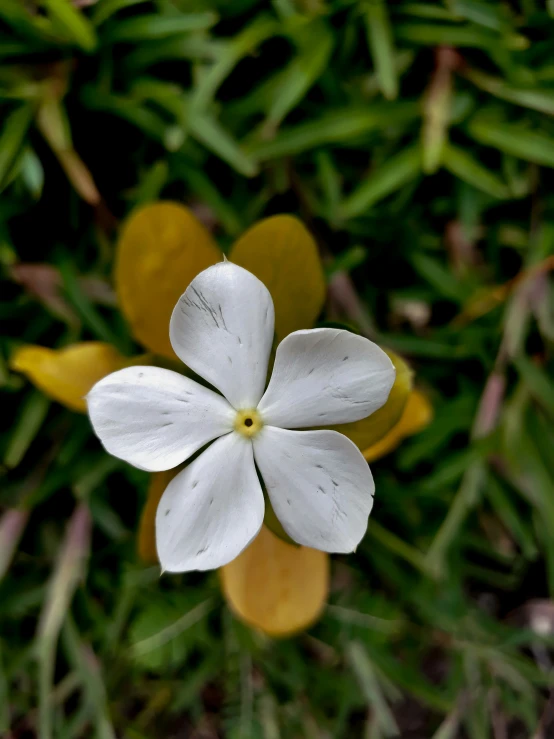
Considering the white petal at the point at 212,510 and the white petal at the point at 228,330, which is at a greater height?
the white petal at the point at 228,330

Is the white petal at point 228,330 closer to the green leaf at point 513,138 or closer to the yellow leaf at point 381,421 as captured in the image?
the yellow leaf at point 381,421

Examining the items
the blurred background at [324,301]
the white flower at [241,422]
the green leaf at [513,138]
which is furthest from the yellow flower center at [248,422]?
the green leaf at [513,138]

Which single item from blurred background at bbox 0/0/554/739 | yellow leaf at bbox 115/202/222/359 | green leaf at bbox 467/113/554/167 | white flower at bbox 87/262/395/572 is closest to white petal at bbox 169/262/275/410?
white flower at bbox 87/262/395/572

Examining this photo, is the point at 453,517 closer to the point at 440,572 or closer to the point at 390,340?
the point at 440,572

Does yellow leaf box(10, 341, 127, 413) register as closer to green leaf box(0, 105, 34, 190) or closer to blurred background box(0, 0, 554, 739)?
blurred background box(0, 0, 554, 739)

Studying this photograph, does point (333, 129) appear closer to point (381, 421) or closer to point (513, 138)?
point (513, 138)

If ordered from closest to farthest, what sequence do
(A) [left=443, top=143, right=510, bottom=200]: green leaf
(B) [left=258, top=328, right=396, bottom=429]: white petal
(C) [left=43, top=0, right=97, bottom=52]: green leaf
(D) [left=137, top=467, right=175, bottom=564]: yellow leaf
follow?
(B) [left=258, top=328, right=396, bottom=429]: white petal
(D) [left=137, top=467, right=175, bottom=564]: yellow leaf
(C) [left=43, top=0, right=97, bottom=52]: green leaf
(A) [left=443, top=143, right=510, bottom=200]: green leaf

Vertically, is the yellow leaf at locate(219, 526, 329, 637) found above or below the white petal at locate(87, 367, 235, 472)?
below
